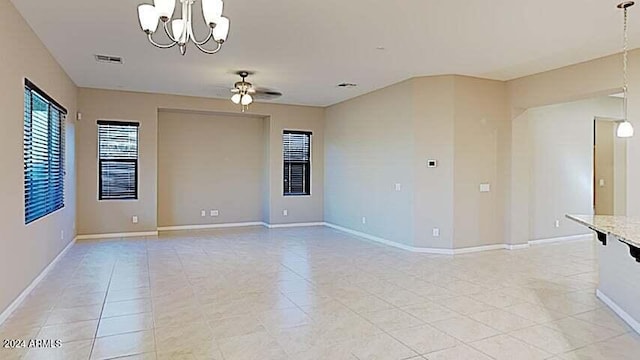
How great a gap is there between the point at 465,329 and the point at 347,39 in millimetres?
3176

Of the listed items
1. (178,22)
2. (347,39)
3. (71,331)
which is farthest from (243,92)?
(71,331)

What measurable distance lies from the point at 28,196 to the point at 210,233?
414 centimetres

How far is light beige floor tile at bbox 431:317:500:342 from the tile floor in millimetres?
15

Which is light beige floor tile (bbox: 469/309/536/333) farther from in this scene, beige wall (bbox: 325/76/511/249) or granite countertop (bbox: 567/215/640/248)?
beige wall (bbox: 325/76/511/249)

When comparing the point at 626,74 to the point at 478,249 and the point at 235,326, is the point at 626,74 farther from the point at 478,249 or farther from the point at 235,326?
the point at 235,326

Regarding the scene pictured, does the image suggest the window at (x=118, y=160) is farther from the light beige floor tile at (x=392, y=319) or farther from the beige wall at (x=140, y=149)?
the light beige floor tile at (x=392, y=319)

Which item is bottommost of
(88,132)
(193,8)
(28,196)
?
(28,196)

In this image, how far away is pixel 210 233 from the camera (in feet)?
27.3

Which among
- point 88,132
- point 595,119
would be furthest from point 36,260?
point 595,119

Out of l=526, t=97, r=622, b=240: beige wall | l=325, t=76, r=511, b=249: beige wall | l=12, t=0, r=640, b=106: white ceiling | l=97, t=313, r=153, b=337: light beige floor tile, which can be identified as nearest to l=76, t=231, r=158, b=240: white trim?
l=12, t=0, r=640, b=106: white ceiling

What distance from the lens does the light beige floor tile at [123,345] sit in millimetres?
2871

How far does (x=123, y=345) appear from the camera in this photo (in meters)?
3.01

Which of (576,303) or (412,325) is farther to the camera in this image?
(576,303)

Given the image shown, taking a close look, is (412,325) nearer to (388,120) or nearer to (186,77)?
(388,120)
